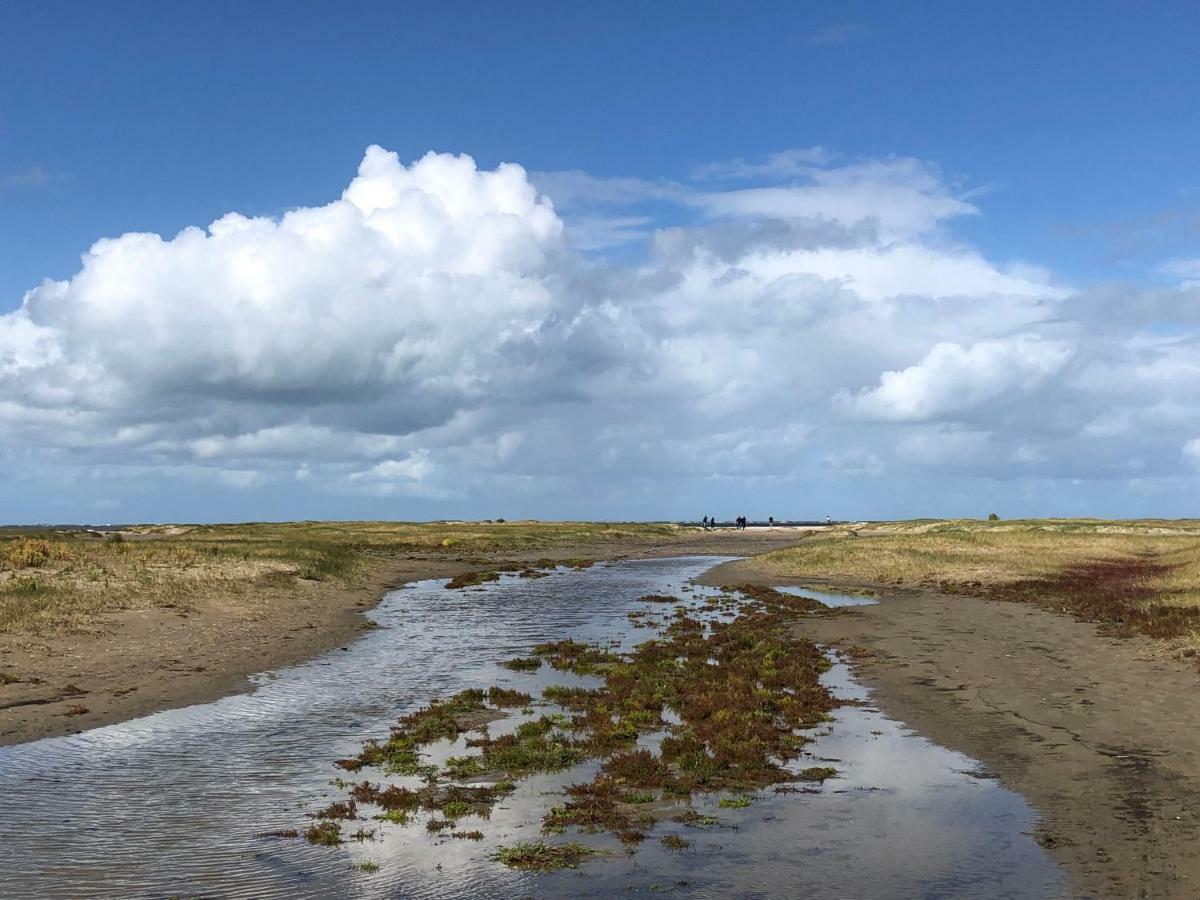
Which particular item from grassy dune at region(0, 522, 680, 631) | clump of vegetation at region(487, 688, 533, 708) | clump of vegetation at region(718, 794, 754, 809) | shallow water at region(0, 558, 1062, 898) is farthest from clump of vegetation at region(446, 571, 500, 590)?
clump of vegetation at region(718, 794, 754, 809)

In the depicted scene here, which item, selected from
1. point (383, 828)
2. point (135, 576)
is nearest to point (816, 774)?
point (383, 828)

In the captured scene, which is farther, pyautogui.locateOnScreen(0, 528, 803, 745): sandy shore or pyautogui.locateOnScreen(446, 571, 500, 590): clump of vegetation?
pyautogui.locateOnScreen(446, 571, 500, 590): clump of vegetation

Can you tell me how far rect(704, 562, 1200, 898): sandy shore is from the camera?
14.9 meters

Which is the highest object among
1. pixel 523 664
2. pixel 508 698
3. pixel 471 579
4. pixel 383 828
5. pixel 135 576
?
pixel 135 576

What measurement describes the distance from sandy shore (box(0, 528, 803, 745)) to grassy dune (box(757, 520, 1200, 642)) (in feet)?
120

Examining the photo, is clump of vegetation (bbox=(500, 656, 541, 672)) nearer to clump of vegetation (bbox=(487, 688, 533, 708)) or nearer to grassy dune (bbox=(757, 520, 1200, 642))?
clump of vegetation (bbox=(487, 688, 533, 708))

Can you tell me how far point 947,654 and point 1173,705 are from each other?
434 inches

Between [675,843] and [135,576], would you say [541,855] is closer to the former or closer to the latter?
[675,843]

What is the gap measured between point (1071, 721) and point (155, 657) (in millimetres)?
30675

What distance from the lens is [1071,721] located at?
24.0 meters

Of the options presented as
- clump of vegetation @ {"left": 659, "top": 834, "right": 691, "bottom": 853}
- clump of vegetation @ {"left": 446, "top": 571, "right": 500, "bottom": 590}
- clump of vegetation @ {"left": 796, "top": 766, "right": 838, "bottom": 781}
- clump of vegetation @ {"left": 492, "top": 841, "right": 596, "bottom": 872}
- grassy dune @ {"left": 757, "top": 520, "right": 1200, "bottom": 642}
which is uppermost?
grassy dune @ {"left": 757, "top": 520, "right": 1200, "bottom": 642}

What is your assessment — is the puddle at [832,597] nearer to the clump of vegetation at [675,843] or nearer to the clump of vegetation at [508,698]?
the clump of vegetation at [508,698]

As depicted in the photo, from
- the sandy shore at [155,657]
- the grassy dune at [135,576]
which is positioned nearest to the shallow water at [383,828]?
the sandy shore at [155,657]

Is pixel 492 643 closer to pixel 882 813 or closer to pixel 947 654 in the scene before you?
pixel 947 654
